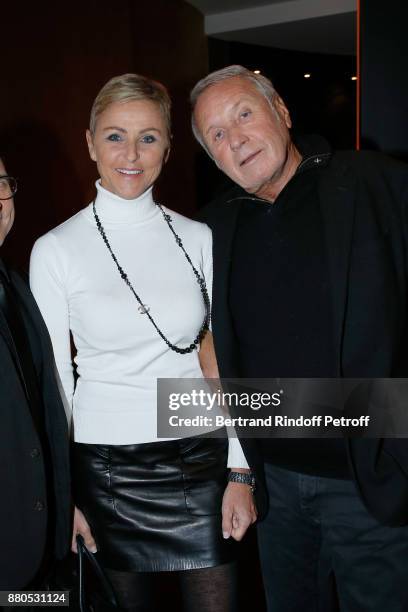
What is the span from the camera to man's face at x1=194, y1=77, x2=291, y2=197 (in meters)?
1.59

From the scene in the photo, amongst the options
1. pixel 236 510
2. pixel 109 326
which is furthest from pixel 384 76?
pixel 236 510

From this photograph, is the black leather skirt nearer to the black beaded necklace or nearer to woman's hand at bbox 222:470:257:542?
woman's hand at bbox 222:470:257:542

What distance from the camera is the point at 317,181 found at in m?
1.54

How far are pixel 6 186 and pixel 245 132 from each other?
0.63 meters

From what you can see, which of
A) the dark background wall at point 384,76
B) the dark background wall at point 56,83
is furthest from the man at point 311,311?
the dark background wall at point 56,83

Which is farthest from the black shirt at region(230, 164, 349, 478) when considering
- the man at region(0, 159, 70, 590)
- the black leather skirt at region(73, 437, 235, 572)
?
the man at region(0, 159, 70, 590)

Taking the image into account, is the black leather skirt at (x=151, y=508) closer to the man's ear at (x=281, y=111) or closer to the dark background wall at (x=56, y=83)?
the man's ear at (x=281, y=111)

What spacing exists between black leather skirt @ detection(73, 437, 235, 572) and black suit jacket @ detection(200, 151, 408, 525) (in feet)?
1.29

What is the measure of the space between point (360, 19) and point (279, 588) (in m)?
1.96

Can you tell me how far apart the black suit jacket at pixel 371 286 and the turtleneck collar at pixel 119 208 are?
0.47 metres

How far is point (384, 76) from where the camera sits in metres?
2.30

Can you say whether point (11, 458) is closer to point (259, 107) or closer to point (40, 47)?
point (259, 107)

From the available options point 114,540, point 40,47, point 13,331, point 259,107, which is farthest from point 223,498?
point 40,47

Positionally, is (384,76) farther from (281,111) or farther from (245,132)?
(245,132)
